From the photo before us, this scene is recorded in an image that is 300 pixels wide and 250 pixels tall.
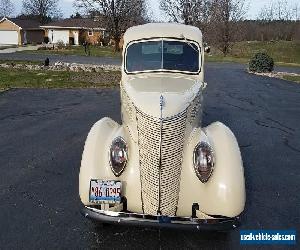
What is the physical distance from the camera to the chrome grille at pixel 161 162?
479 centimetres

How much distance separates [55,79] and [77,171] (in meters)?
15.8

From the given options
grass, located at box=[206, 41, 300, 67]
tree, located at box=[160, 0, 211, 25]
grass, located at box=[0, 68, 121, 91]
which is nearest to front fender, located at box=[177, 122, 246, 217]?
grass, located at box=[0, 68, 121, 91]

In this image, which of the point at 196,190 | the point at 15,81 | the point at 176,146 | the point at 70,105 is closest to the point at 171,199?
the point at 196,190

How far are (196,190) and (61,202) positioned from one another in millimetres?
2523

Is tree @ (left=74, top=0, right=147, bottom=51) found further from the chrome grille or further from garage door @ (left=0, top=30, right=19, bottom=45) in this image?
the chrome grille

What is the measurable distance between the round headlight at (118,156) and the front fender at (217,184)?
800 mm

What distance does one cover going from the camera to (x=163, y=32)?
6.66m

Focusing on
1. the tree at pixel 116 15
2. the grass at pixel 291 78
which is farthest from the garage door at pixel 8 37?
the grass at pixel 291 78

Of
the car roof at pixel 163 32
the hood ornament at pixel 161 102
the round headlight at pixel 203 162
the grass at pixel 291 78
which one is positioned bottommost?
the round headlight at pixel 203 162

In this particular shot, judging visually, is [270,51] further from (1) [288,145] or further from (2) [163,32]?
(2) [163,32]

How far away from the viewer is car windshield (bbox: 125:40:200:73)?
20.8ft

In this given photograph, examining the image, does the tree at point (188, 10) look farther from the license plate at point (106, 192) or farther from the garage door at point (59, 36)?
the license plate at point (106, 192)

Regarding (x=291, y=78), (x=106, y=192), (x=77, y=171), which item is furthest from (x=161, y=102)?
(x=291, y=78)

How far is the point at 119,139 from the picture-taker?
16.8ft
